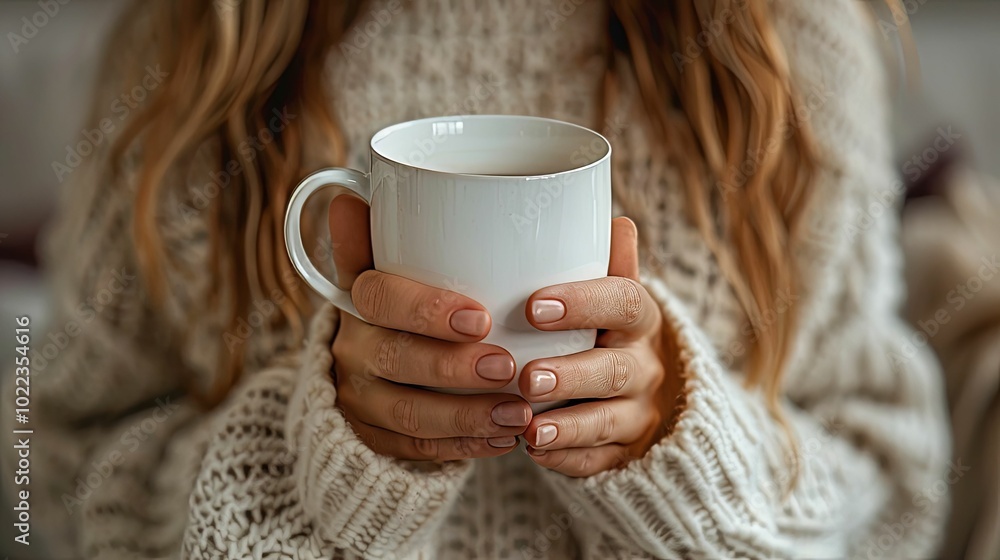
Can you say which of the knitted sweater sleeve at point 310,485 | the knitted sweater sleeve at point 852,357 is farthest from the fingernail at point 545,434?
the knitted sweater sleeve at point 852,357

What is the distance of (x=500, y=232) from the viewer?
1.26ft

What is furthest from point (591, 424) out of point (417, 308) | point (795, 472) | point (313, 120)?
point (313, 120)

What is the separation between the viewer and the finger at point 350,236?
0.49 metres

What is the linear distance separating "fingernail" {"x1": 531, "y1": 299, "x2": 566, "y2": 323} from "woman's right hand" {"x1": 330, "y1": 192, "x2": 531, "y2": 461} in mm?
26

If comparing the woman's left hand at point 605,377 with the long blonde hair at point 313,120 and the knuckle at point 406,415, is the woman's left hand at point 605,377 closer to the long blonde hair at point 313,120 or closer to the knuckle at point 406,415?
the knuckle at point 406,415

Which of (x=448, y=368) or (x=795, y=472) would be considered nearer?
(x=448, y=368)

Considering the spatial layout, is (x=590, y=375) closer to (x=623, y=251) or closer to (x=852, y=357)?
(x=623, y=251)

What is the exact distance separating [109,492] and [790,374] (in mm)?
656

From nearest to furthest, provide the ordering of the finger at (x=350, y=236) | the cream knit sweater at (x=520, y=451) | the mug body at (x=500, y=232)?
1. the mug body at (x=500, y=232)
2. the finger at (x=350, y=236)
3. the cream knit sweater at (x=520, y=451)

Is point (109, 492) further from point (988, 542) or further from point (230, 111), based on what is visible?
point (988, 542)

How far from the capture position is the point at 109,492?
2.30 ft

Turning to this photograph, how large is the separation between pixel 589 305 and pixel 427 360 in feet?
0.31

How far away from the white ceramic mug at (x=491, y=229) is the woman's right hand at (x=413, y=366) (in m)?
0.01

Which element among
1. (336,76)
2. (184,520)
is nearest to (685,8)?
(336,76)
